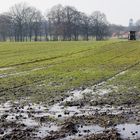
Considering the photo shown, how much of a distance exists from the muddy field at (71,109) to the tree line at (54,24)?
12113 centimetres

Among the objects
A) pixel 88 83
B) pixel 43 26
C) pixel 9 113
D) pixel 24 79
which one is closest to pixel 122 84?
pixel 88 83

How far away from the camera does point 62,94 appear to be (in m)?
18.8

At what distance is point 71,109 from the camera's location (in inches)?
593

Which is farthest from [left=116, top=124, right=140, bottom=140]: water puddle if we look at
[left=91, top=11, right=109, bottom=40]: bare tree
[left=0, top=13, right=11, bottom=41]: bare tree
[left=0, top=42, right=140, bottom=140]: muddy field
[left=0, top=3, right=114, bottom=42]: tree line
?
[left=91, top=11, right=109, bottom=40]: bare tree

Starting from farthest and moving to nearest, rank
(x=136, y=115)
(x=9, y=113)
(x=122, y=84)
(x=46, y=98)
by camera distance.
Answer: (x=122, y=84)
(x=46, y=98)
(x=9, y=113)
(x=136, y=115)

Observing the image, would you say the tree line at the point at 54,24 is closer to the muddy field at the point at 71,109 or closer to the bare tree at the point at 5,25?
the bare tree at the point at 5,25

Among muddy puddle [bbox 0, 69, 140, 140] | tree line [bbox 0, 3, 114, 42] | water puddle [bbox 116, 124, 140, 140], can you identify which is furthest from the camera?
tree line [bbox 0, 3, 114, 42]

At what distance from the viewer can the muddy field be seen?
11422 mm

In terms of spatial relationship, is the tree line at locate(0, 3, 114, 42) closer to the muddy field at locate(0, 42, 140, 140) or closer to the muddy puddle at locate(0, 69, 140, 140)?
the muddy field at locate(0, 42, 140, 140)

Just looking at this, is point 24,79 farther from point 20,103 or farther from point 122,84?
point 20,103

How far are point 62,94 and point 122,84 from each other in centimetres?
417

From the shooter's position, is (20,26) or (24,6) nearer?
(20,26)

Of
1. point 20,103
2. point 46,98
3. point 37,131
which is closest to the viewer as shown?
point 37,131

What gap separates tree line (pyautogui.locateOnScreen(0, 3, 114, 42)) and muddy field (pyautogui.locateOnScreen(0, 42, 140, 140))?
397ft
